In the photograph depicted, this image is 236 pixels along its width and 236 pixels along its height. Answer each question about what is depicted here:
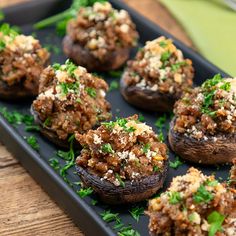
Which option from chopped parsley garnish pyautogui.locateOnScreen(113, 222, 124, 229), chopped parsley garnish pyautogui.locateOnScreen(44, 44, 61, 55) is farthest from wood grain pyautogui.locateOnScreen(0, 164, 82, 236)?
chopped parsley garnish pyautogui.locateOnScreen(44, 44, 61, 55)

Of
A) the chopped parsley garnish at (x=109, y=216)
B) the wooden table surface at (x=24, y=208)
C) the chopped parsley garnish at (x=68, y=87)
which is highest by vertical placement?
the chopped parsley garnish at (x=68, y=87)

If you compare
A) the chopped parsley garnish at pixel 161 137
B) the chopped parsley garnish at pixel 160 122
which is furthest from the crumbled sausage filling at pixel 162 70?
the chopped parsley garnish at pixel 161 137

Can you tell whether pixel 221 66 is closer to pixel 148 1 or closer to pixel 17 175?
pixel 148 1

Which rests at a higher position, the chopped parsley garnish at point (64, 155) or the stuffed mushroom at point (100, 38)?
the stuffed mushroom at point (100, 38)

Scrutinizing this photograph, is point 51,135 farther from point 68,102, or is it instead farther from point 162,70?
point 162,70

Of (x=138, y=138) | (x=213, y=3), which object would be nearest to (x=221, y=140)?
(x=138, y=138)

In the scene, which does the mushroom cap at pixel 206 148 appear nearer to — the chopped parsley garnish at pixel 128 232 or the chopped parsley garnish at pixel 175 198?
the chopped parsley garnish at pixel 128 232
